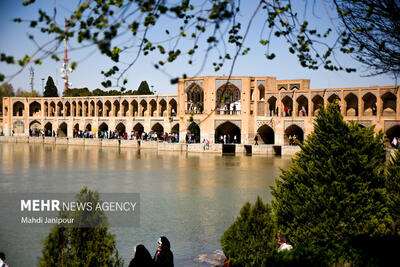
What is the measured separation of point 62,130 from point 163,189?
30003mm

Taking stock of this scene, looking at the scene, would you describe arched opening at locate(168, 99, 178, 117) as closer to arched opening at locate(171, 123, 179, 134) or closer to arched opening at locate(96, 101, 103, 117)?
arched opening at locate(171, 123, 179, 134)

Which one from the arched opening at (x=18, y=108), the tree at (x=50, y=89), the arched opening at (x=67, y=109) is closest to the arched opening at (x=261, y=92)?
the arched opening at (x=67, y=109)

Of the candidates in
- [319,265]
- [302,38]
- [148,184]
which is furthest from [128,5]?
[148,184]

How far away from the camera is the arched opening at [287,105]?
26531 millimetres

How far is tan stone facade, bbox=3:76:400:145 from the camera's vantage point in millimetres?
23359

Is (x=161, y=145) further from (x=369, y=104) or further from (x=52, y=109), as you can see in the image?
(x=52, y=109)

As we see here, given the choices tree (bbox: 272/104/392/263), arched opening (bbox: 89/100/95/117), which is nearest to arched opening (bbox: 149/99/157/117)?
arched opening (bbox: 89/100/95/117)

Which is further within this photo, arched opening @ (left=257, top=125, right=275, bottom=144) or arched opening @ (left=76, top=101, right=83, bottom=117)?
arched opening @ (left=76, top=101, right=83, bottom=117)

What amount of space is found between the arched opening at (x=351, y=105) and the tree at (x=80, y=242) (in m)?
22.8

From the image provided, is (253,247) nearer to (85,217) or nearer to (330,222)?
(330,222)

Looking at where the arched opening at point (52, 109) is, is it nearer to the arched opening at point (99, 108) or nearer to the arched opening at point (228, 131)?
the arched opening at point (99, 108)

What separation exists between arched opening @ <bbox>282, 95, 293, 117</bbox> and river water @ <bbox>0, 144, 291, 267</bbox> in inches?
255

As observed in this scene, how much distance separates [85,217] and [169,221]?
468 cm

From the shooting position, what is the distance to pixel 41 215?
355 inches
